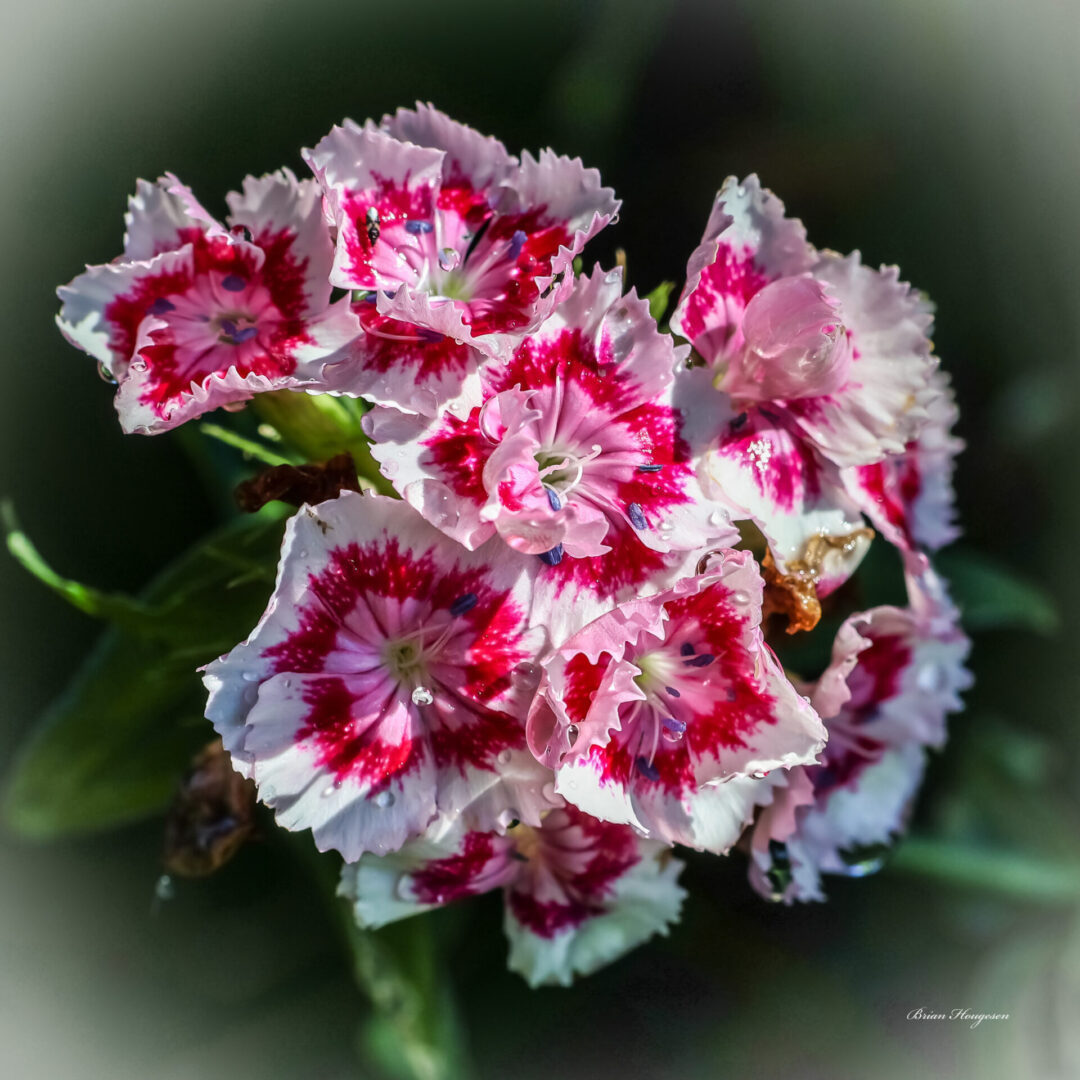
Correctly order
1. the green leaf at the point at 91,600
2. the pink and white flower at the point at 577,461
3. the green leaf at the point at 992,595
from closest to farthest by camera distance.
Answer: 1. the pink and white flower at the point at 577,461
2. the green leaf at the point at 91,600
3. the green leaf at the point at 992,595

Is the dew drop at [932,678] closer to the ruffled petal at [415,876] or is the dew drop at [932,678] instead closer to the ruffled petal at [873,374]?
the ruffled petal at [873,374]

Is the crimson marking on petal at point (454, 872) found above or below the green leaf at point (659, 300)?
below

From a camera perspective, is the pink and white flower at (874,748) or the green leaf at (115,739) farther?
the green leaf at (115,739)

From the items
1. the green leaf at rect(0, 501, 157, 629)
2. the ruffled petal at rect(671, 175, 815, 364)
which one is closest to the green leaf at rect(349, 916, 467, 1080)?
the green leaf at rect(0, 501, 157, 629)

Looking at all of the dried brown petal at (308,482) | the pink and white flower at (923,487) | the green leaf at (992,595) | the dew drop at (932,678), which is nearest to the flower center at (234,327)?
the dried brown petal at (308,482)

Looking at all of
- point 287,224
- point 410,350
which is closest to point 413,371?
point 410,350

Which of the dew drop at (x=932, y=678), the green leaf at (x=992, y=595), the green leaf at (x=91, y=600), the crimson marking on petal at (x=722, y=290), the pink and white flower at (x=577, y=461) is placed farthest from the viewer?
the green leaf at (x=992, y=595)

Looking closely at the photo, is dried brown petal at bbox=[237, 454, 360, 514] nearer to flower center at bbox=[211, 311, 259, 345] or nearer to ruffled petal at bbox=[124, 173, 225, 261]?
flower center at bbox=[211, 311, 259, 345]

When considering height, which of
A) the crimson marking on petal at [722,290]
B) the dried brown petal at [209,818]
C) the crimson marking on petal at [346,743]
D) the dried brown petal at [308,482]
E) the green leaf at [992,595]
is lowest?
the dried brown petal at [209,818]
